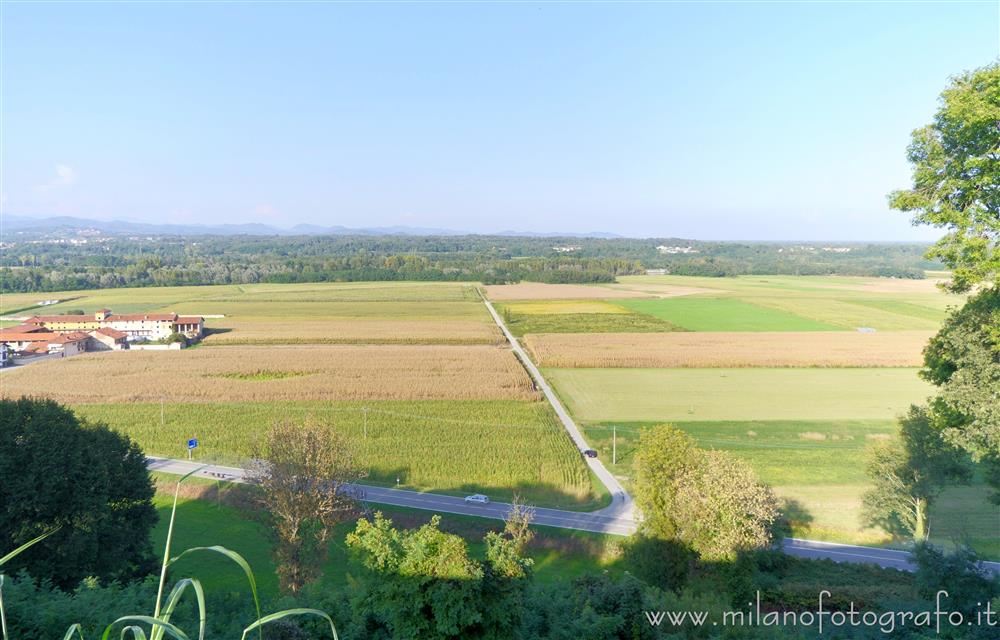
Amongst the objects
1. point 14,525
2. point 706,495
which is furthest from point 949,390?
point 14,525

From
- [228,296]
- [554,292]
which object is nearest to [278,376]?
[228,296]

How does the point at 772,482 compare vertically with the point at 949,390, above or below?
below

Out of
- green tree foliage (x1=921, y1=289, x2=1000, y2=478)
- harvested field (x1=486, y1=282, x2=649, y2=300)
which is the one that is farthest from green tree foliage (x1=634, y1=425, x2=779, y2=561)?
harvested field (x1=486, y1=282, x2=649, y2=300)

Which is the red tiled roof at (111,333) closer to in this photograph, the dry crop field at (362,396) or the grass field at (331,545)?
the dry crop field at (362,396)

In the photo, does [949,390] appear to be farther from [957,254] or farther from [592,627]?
[592,627]

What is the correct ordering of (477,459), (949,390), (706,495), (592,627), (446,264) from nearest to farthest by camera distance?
(592,627)
(949,390)
(706,495)
(477,459)
(446,264)

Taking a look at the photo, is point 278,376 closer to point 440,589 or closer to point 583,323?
point 583,323
